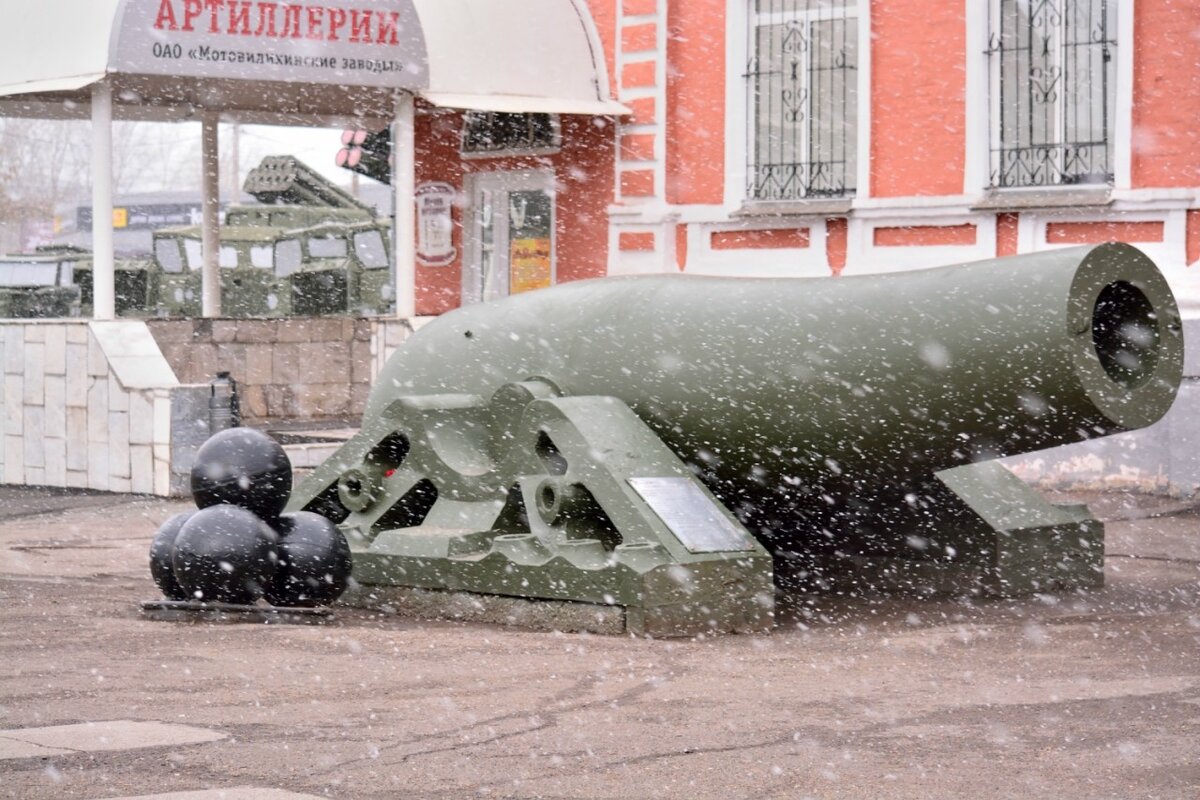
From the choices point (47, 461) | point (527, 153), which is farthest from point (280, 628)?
point (527, 153)

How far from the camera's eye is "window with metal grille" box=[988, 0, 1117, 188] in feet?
47.8

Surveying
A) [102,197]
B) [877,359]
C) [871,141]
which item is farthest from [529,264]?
[877,359]

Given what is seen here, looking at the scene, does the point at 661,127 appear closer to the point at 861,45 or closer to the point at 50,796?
the point at 861,45

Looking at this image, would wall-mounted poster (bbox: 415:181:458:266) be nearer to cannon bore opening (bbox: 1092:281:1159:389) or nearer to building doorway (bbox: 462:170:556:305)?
building doorway (bbox: 462:170:556:305)

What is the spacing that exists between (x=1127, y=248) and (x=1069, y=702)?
2.00 m

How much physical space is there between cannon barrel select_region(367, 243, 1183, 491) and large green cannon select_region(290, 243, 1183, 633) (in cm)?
1

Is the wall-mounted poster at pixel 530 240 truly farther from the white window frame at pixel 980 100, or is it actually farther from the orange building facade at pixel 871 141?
the white window frame at pixel 980 100

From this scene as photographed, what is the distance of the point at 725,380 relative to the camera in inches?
341

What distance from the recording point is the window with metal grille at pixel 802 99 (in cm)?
1623

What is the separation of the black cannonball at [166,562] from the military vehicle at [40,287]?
19207 millimetres

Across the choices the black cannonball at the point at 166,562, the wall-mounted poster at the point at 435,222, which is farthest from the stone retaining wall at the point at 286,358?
the black cannonball at the point at 166,562

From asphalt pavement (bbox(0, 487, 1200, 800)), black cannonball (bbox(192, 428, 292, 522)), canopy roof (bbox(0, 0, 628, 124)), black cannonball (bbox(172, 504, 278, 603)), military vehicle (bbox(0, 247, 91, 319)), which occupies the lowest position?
asphalt pavement (bbox(0, 487, 1200, 800))

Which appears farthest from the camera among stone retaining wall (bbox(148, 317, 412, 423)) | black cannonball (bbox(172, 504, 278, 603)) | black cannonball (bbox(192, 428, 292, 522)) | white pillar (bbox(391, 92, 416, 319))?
stone retaining wall (bbox(148, 317, 412, 423))

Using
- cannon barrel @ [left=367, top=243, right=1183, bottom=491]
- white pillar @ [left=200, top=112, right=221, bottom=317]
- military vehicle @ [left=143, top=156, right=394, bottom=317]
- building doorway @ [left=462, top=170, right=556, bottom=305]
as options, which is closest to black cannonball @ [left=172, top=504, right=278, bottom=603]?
cannon barrel @ [left=367, top=243, right=1183, bottom=491]
